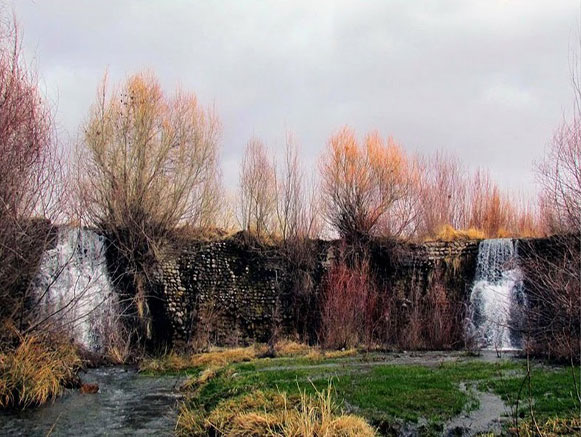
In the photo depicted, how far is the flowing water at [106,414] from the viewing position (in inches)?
394

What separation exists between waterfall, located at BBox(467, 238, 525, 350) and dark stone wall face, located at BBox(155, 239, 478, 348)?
19.6 inches

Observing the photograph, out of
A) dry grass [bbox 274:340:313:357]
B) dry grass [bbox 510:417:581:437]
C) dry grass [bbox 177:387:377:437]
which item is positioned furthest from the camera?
dry grass [bbox 274:340:313:357]

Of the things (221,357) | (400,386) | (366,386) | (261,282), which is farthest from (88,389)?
(261,282)

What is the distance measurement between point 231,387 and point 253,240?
13.1 meters

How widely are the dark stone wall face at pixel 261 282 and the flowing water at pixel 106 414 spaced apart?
7.25 metres

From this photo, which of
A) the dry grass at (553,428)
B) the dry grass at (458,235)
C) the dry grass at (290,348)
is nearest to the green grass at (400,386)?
the dry grass at (553,428)

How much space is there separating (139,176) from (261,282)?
6192 millimetres

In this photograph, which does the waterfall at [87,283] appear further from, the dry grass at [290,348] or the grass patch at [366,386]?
the grass patch at [366,386]

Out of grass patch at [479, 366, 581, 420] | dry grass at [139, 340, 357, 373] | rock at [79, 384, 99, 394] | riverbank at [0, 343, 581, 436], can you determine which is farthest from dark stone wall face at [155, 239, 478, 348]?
grass patch at [479, 366, 581, 420]

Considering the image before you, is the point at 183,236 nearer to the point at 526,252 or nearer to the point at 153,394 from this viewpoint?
the point at 153,394

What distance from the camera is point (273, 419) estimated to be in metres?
8.27

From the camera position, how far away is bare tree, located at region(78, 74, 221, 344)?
Result: 71.2 feet

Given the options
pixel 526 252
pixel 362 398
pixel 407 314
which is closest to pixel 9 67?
pixel 362 398

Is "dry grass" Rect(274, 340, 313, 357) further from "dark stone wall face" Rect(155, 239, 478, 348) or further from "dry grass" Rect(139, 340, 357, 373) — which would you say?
"dark stone wall face" Rect(155, 239, 478, 348)
